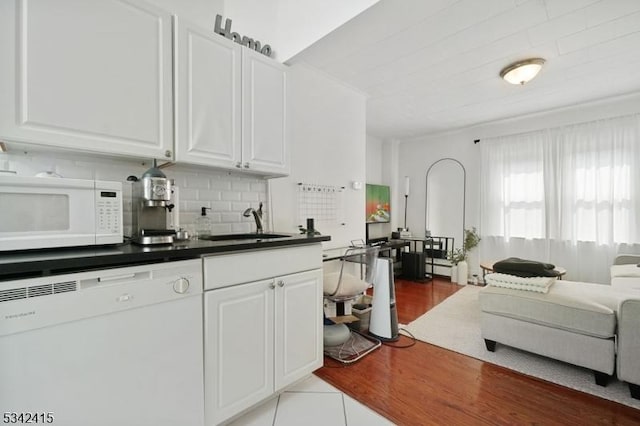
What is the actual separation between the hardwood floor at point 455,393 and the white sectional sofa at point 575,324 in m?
0.23

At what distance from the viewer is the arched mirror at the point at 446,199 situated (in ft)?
Result: 15.5

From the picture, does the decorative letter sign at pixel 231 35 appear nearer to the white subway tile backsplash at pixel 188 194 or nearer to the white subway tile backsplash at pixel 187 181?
the white subway tile backsplash at pixel 187 181

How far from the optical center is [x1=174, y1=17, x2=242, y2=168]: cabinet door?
Answer: 1562 millimetres

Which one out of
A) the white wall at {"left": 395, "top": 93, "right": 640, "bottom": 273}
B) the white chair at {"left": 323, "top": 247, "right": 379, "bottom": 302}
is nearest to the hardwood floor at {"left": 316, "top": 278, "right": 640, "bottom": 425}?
the white chair at {"left": 323, "top": 247, "right": 379, "bottom": 302}

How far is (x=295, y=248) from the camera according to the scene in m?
1.68

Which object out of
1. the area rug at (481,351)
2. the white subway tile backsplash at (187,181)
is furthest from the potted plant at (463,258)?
the white subway tile backsplash at (187,181)

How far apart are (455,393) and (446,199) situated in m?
3.75

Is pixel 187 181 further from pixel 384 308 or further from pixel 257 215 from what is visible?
pixel 384 308

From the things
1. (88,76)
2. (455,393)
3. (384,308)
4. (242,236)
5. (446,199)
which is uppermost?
(88,76)

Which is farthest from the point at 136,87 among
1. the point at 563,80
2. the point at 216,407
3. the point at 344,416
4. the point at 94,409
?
the point at 563,80

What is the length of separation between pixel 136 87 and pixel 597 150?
197 inches

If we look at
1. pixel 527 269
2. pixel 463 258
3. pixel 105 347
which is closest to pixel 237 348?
pixel 105 347

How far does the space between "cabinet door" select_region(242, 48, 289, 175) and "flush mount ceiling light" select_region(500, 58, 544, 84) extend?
2.24 m

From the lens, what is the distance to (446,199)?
4898 millimetres
